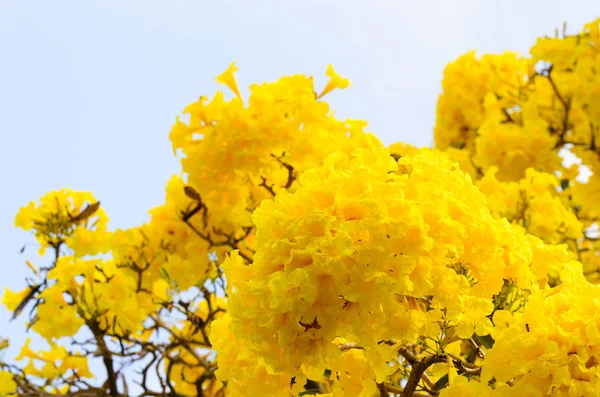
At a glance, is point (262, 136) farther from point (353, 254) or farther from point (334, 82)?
point (353, 254)

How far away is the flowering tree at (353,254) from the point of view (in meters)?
1.56

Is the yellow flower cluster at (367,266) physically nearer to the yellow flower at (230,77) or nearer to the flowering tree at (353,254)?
the flowering tree at (353,254)

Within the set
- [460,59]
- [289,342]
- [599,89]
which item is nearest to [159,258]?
[289,342]

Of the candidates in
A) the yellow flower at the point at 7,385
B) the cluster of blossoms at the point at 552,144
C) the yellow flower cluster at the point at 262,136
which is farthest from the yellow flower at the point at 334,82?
the yellow flower at the point at 7,385

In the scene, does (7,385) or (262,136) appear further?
(7,385)

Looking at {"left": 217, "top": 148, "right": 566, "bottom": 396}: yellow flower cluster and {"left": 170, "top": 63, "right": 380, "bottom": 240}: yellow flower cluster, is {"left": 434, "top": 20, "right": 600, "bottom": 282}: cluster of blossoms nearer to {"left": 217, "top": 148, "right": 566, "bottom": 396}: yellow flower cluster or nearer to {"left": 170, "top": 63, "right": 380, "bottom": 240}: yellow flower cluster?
{"left": 170, "top": 63, "right": 380, "bottom": 240}: yellow flower cluster

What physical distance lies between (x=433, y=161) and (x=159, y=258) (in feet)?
8.78

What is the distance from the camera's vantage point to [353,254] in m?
1.51

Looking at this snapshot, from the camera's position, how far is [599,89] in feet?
15.3

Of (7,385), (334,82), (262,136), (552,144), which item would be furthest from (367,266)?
(552,144)

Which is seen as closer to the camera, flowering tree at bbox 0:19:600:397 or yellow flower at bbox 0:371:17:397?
flowering tree at bbox 0:19:600:397

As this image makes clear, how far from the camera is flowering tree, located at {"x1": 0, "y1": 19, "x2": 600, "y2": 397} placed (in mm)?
1556

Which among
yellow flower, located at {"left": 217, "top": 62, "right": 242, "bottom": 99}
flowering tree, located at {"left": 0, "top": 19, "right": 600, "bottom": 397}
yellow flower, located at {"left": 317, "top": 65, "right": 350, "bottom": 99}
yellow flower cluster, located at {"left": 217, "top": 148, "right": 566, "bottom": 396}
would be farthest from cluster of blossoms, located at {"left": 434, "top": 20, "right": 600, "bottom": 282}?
yellow flower cluster, located at {"left": 217, "top": 148, "right": 566, "bottom": 396}

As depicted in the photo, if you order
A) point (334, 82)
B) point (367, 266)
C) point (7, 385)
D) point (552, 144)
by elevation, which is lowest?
point (367, 266)
